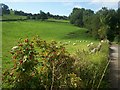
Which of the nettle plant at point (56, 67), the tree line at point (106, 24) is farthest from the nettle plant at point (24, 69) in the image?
the tree line at point (106, 24)

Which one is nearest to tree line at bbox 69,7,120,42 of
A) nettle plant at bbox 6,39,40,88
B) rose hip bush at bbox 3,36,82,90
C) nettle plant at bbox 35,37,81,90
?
nettle plant at bbox 35,37,81,90

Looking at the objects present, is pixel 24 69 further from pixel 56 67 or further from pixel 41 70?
pixel 56 67

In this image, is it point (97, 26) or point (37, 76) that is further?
point (97, 26)

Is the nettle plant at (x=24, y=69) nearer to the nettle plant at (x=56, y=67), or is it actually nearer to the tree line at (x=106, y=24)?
the nettle plant at (x=56, y=67)

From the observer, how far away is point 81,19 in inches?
2724

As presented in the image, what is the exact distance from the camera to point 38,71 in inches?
267

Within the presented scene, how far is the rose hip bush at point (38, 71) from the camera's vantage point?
250 inches

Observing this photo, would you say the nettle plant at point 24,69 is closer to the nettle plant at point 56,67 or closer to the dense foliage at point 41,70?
the dense foliage at point 41,70

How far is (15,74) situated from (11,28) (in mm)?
40941

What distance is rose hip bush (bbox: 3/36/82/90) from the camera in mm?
6340

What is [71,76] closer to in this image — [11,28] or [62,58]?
[62,58]

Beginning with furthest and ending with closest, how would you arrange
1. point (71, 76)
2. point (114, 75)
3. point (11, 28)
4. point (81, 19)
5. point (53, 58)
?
point (81, 19) → point (11, 28) → point (114, 75) → point (53, 58) → point (71, 76)

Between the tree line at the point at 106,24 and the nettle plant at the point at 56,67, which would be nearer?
the nettle plant at the point at 56,67

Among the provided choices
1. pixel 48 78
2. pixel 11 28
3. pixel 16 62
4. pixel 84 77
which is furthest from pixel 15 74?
pixel 11 28
